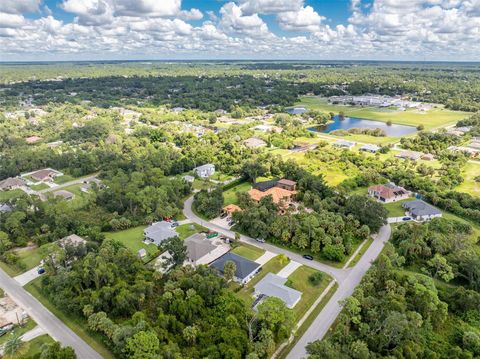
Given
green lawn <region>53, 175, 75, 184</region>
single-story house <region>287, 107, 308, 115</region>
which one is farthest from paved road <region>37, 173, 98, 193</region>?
single-story house <region>287, 107, 308, 115</region>

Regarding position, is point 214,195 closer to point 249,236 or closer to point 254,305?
point 249,236

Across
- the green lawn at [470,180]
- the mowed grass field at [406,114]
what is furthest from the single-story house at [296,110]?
the green lawn at [470,180]

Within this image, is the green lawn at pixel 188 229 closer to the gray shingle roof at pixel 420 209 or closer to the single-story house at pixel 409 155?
the gray shingle roof at pixel 420 209

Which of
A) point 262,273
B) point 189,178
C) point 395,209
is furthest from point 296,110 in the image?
point 262,273

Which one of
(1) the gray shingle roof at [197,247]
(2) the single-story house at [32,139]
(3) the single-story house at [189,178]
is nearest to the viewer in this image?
(1) the gray shingle roof at [197,247]

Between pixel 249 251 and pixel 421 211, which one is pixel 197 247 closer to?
pixel 249 251

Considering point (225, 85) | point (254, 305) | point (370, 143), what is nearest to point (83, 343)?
point (254, 305)
